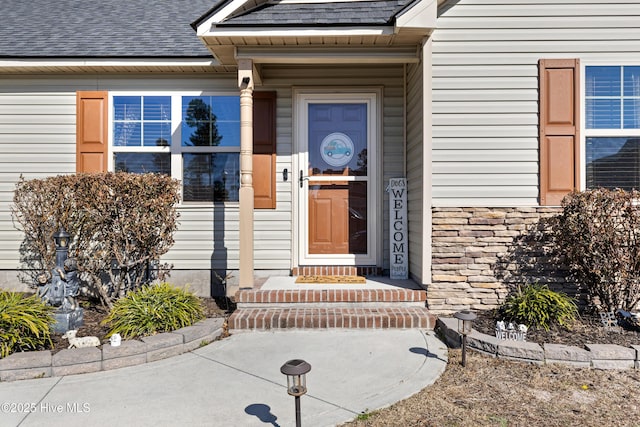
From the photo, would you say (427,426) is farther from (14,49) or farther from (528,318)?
(14,49)

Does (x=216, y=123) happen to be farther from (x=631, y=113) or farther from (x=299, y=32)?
(x=631, y=113)

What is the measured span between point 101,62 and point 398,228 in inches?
164

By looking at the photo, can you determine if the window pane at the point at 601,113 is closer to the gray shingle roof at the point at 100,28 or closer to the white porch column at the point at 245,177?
the white porch column at the point at 245,177

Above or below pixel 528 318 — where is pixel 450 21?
above

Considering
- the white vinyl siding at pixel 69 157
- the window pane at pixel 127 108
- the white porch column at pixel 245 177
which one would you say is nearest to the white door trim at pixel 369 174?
the white vinyl siding at pixel 69 157

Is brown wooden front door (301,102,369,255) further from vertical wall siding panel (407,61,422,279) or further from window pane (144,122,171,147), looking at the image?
window pane (144,122,171,147)

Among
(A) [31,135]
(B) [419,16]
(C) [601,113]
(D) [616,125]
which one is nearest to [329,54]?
(B) [419,16]

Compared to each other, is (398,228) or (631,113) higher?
(631,113)

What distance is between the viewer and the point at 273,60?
4438 millimetres

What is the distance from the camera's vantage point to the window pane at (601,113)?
13.9 feet

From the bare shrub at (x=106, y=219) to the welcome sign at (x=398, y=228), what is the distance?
8.31 feet

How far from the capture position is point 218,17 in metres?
4.08

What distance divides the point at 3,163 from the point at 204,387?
4557mm

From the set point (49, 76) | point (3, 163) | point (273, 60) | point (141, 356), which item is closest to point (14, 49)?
point (49, 76)
